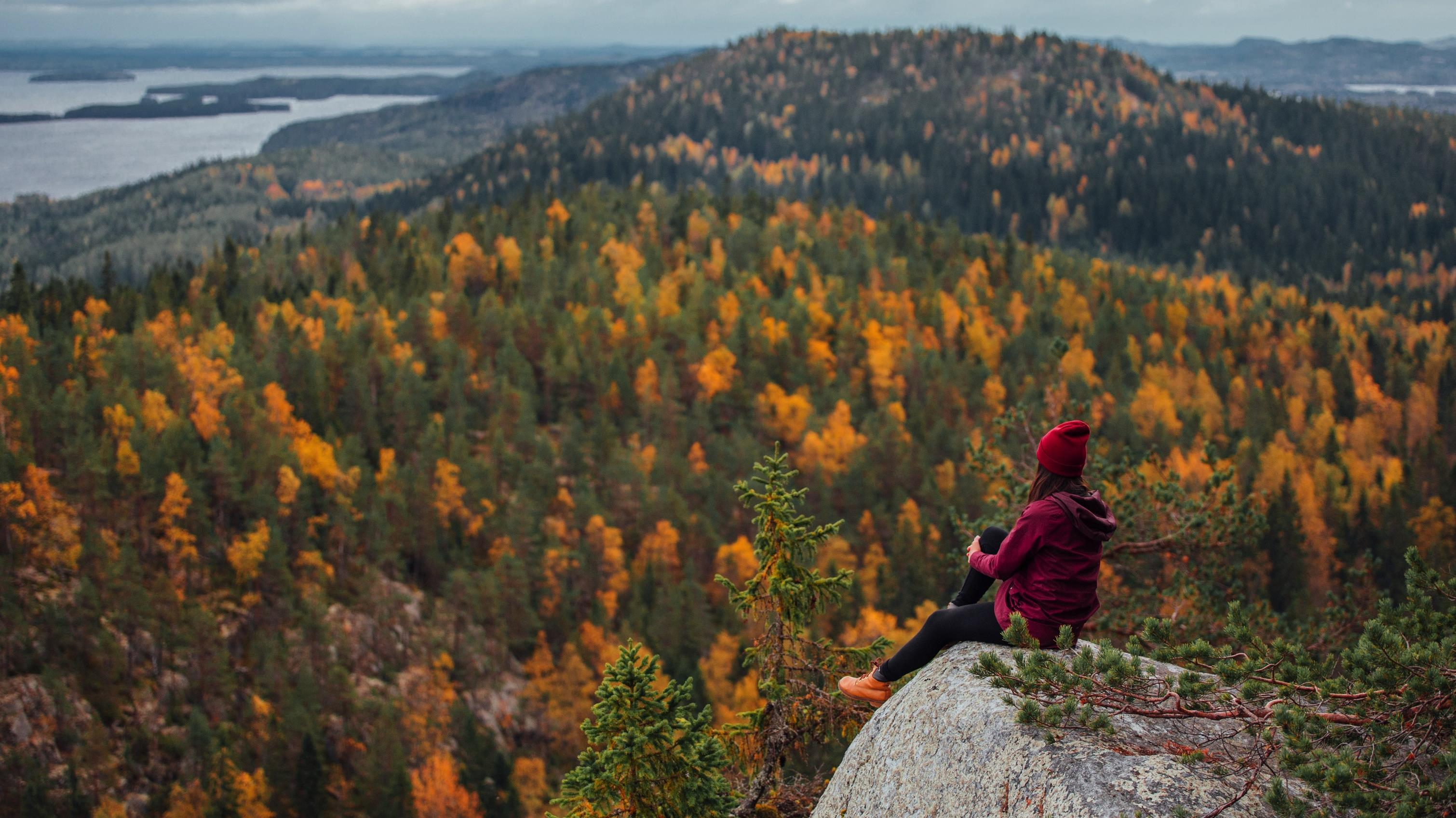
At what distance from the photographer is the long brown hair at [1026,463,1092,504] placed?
Answer: 9320mm

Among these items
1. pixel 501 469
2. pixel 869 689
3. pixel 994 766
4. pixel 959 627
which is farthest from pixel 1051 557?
pixel 501 469

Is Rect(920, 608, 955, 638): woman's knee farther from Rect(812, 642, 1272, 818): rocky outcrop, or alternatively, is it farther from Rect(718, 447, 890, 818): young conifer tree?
Rect(718, 447, 890, 818): young conifer tree

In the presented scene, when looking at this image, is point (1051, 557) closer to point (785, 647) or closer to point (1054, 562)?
point (1054, 562)

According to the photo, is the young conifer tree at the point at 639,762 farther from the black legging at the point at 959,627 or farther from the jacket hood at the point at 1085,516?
the jacket hood at the point at 1085,516

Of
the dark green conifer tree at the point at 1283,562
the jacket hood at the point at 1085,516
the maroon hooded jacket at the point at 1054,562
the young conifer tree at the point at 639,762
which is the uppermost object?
the jacket hood at the point at 1085,516

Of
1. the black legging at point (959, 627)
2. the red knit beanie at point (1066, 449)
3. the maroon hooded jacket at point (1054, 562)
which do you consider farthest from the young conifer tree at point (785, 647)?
the red knit beanie at point (1066, 449)

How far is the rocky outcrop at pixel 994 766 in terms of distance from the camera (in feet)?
23.8

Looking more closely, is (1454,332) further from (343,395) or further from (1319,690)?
(1319,690)

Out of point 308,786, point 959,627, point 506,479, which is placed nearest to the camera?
point 959,627

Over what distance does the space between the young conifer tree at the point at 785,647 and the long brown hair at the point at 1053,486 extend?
8.49 ft

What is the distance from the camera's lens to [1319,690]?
26.0 feet

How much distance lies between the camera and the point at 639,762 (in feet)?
36.6

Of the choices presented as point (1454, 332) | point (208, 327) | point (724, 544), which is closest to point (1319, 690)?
point (724, 544)

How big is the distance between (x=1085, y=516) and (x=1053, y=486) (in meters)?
0.51
